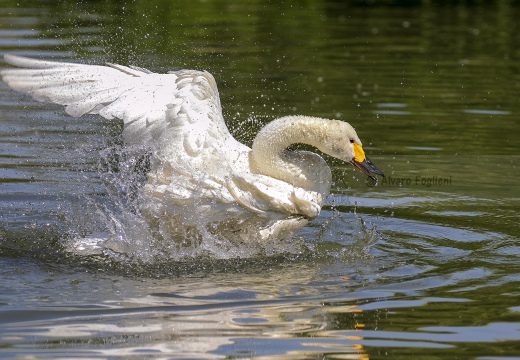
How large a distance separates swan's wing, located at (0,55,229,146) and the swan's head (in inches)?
29.4

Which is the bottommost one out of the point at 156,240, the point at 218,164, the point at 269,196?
the point at 156,240

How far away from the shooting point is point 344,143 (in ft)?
23.6

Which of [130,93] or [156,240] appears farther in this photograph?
[130,93]

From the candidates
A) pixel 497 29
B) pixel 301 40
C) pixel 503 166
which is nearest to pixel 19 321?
pixel 503 166

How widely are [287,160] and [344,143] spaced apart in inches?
17.6

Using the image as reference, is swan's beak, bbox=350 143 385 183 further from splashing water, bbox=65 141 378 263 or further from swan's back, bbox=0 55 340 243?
splashing water, bbox=65 141 378 263

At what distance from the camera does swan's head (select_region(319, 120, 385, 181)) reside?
7133 mm

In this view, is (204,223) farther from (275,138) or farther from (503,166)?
(503,166)

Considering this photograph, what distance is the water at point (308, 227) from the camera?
5652mm

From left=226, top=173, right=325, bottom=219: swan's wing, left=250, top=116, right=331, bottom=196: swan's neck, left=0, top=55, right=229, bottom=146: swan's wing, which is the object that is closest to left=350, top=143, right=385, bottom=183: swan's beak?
left=250, top=116, right=331, bottom=196: swan's neck

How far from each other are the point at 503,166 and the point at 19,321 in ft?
19.9

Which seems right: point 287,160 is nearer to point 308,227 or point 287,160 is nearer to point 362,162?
point 362,162

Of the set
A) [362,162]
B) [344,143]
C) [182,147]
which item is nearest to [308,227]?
[362,162]

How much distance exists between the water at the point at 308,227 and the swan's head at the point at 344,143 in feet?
2.23
